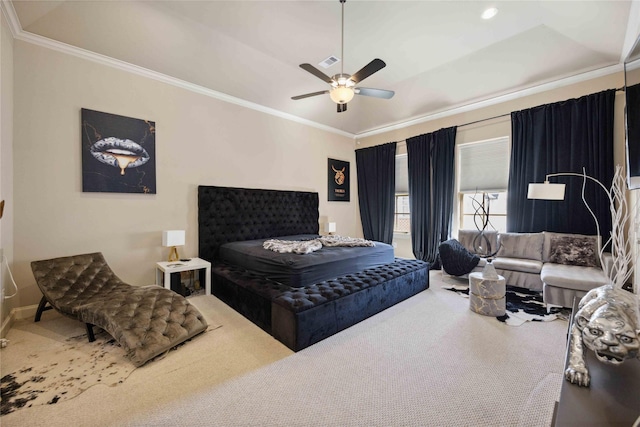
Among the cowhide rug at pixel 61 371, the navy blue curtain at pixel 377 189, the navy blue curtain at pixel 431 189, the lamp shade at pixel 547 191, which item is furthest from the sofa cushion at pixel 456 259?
the cowhide rug at pixel 61 371

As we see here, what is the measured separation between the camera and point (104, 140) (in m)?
3.51

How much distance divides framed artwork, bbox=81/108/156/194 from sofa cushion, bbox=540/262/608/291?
5547 millimetres

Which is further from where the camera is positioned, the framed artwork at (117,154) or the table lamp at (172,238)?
the table lamp at (172,238)

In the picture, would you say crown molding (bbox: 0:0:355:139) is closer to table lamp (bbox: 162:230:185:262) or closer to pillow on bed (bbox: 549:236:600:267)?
table lamp (bbox: 162:230:185:262)

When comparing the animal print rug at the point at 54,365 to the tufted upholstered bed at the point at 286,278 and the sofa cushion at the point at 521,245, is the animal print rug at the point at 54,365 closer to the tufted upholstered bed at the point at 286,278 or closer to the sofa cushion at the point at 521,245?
the tufted upholstered bed at the point at 286,278

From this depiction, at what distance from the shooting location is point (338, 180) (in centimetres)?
659

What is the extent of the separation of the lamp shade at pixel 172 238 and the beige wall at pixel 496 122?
468 cm

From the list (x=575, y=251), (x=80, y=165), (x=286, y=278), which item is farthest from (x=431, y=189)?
(x=80, y=165)

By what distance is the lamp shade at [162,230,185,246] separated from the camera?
367 centimetres

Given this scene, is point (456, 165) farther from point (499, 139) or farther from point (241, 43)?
point (241, 43)

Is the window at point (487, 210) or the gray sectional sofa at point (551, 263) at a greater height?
the window at point (487, 210)

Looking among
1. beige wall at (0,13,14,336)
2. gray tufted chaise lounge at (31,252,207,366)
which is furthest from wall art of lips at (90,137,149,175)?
gray tufted chaise lounge at (31,252,207,366)

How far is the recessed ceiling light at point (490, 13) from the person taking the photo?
123 inches

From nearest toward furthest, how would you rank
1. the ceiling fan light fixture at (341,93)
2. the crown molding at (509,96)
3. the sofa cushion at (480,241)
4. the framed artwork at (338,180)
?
the ceiling fan light fixture at (341,93) < the crown molding at (509,96) < the sofa cushion at (480,241) < the framed artwork at (338,180)
